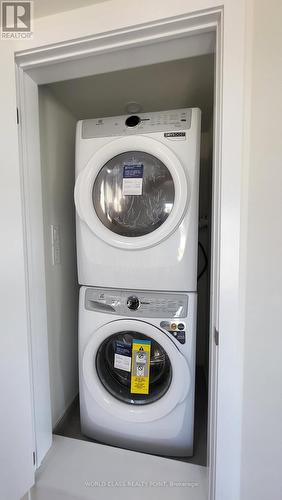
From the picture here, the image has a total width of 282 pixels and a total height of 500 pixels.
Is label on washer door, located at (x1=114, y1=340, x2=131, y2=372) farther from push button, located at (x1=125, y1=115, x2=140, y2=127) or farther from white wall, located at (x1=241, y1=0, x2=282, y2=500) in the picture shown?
push button, located at (x1=125, y1=115, x2=140, y2=127)

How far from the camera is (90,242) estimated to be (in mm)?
1227

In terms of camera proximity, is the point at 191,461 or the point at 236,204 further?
the point at 191,461

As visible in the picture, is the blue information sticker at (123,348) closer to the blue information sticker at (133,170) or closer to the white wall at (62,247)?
the white wall at (62,247)

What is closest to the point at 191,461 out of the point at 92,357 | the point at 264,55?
the point at 92,357

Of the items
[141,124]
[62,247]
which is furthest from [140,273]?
[141,124]

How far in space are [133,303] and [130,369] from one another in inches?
14.9

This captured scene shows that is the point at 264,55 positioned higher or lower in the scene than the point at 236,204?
higher

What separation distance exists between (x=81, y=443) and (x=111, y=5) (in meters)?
1.86

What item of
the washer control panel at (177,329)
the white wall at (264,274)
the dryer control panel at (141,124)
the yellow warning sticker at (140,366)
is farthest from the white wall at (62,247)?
the white wall at (264,274)

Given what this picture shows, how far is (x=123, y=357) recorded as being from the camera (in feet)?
4.28

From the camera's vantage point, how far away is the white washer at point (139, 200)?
3.65ft

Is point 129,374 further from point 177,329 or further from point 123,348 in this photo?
point 177,329

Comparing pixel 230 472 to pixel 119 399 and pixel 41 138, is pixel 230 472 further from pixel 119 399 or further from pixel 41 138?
pixel 41 138

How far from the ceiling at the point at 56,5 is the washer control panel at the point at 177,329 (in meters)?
1.25
